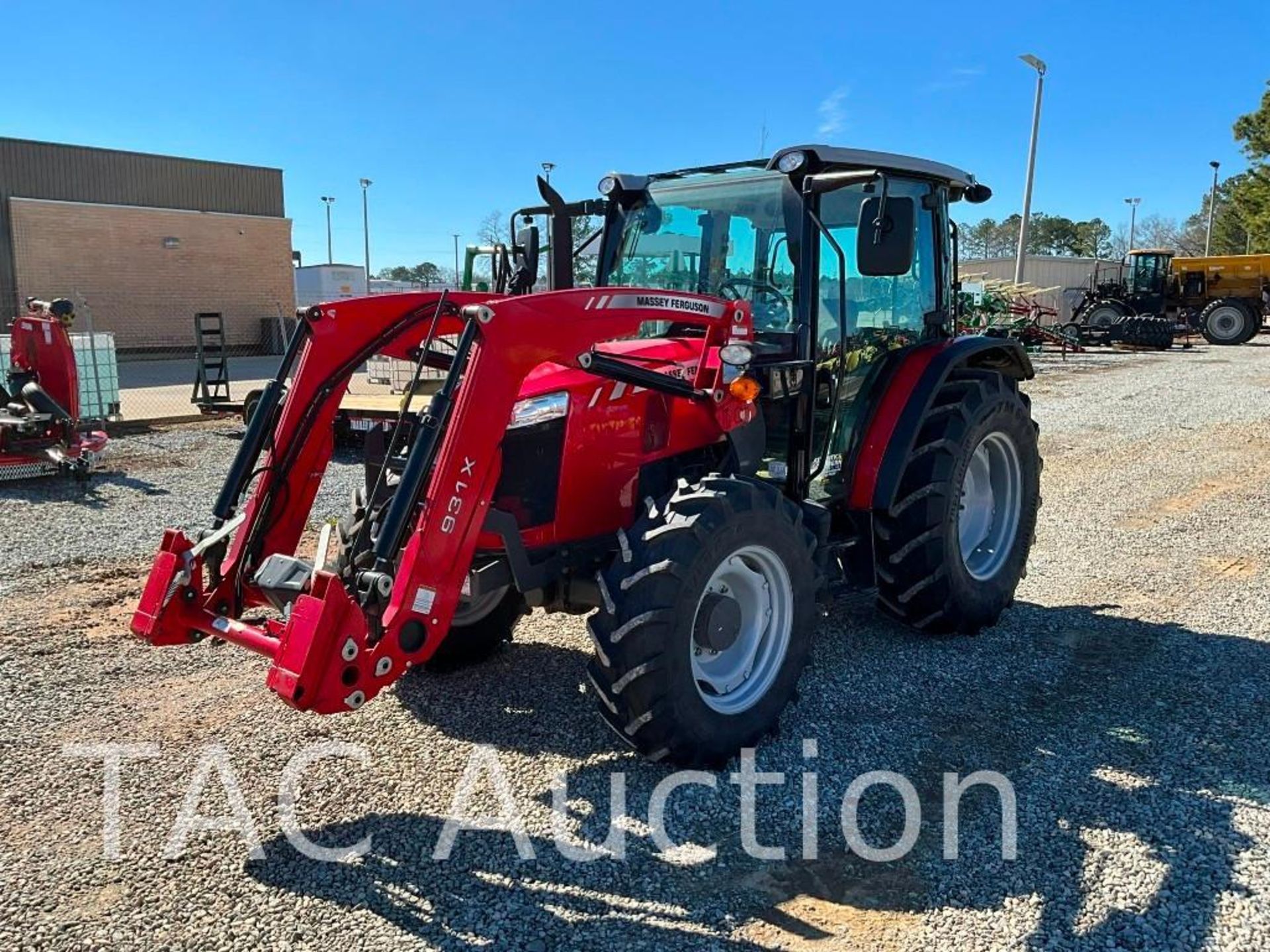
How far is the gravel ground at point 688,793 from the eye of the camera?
2.77 metres

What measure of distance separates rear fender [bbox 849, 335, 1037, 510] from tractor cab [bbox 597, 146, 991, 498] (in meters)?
0.10

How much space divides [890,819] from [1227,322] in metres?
30.7

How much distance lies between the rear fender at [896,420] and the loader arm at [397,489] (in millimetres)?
838

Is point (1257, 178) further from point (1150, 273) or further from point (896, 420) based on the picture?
point (896, 420)

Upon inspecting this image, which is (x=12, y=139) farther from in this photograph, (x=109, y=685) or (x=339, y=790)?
(x=339, y=790)

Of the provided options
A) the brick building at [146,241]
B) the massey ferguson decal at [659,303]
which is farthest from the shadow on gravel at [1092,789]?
the brick building at [146,241]

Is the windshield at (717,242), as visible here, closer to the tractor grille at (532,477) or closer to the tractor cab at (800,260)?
the tractor cab at (800,260)

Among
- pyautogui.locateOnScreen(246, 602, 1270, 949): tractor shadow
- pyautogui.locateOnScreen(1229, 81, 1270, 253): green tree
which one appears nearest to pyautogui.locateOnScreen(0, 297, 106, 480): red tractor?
pyautogui.locateOnScreen(246, 602, 1270, 949): tractor shadow

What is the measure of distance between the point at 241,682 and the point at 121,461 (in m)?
6.89

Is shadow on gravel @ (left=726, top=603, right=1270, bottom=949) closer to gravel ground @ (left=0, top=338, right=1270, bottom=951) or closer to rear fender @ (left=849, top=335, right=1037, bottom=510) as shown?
gravel ground @ (left=0, top=338, right=1270, bottom=951)

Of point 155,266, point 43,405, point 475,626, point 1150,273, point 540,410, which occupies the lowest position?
point 475,626

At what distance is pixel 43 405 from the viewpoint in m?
9.16

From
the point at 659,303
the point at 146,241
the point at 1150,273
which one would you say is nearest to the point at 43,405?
the point at 659,303

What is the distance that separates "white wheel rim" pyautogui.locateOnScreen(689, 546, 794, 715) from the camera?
3768 millimetres
